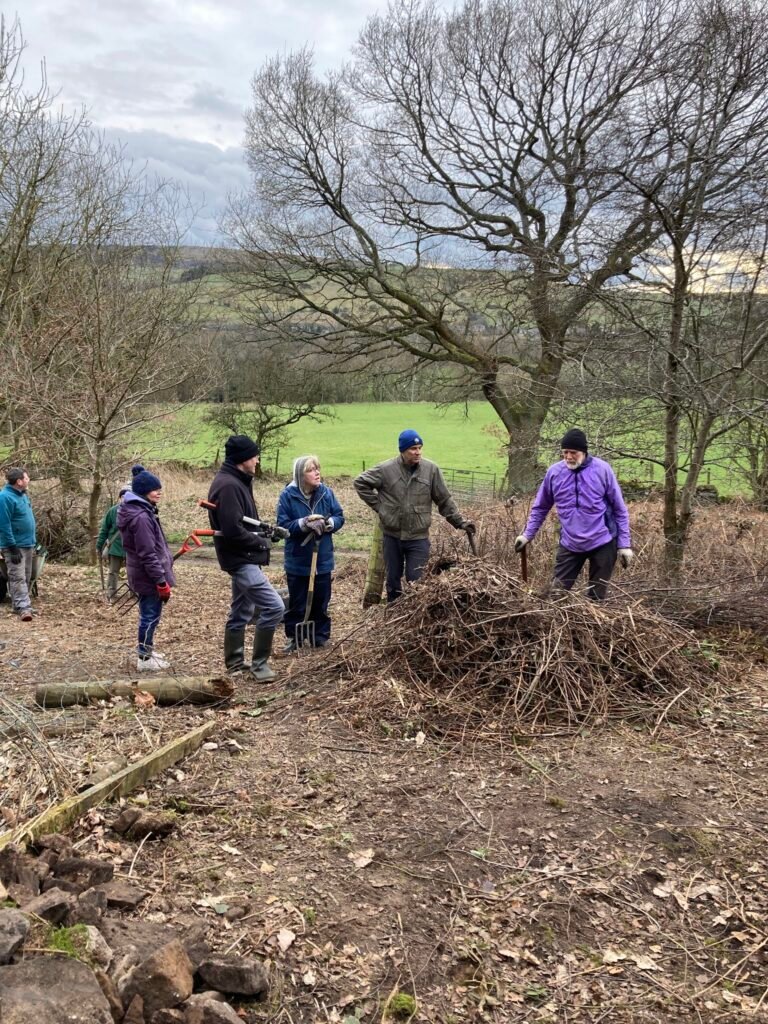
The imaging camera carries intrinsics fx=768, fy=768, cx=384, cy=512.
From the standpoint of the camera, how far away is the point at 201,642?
26.8 ft

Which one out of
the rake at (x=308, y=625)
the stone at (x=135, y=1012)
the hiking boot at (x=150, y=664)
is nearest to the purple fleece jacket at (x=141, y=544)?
the hiking boot at (x=150, y=664)

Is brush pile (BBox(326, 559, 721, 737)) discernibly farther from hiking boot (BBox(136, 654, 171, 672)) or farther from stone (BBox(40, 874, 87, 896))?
stone (BBox(40, 874, 87, 896))

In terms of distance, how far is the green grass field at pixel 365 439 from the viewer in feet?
57.2

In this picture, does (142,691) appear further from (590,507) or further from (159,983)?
(590,507)

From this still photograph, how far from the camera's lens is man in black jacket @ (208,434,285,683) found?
5.95 m

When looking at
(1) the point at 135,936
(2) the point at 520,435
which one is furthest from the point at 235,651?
(2) the point at 520,435

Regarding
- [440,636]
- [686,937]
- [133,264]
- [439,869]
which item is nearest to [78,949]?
[439,869]

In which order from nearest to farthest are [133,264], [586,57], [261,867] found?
[261,867] < [133,264] < [586,57]

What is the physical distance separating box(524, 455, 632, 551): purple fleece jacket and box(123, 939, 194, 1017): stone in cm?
457

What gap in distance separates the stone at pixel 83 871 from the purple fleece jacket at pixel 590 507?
14.2 ft

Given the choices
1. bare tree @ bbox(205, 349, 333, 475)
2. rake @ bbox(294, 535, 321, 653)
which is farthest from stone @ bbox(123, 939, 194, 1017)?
bare tree @ bbox(205, 349, 333, 475)

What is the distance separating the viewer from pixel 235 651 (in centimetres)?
639

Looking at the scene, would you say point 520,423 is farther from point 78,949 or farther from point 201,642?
point 78,949

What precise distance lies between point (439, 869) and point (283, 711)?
211 centimetres
